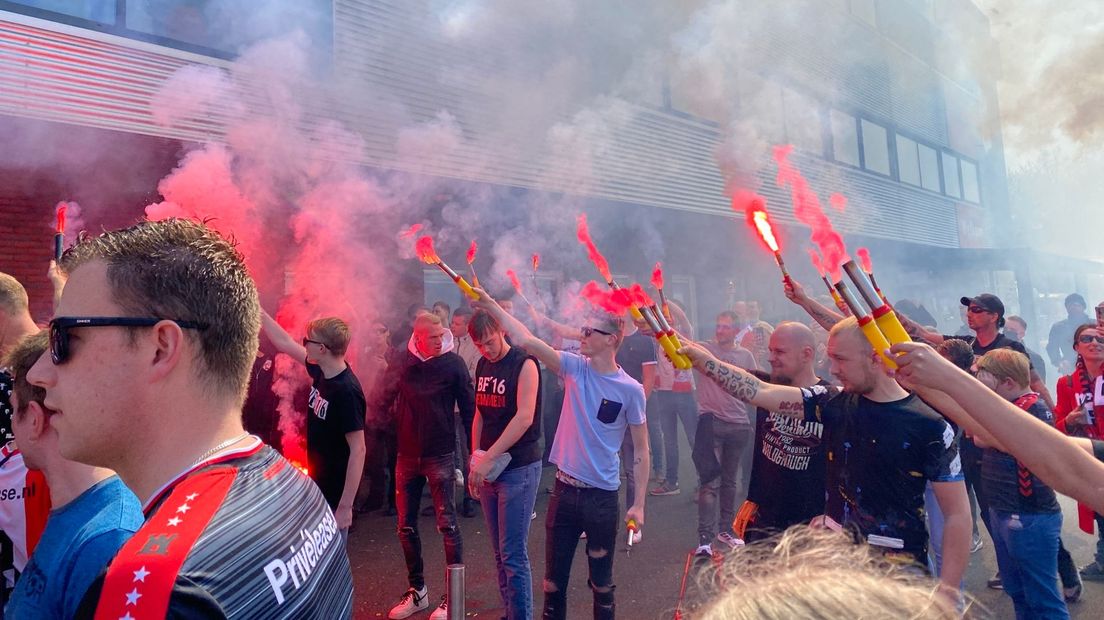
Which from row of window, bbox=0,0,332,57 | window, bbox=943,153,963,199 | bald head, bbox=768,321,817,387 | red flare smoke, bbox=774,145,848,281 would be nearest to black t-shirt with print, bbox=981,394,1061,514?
bald head, bbox=768,321,817,387

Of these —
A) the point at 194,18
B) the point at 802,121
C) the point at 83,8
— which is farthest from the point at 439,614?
the point at 802,121

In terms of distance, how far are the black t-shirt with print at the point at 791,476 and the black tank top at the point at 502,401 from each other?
4.43 feet

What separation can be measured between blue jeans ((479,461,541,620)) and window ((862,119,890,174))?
1287 cm

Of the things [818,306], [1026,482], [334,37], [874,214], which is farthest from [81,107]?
[874,214]

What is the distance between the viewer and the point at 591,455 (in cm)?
343

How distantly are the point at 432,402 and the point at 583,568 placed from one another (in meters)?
1.85

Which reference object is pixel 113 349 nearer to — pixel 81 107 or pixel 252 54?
pixel 81 107

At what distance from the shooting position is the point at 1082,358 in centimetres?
479

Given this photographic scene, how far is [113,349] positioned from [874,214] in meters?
15.3

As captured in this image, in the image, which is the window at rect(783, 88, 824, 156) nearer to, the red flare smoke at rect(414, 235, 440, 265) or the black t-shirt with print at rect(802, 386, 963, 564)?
the red flare smoke at rect(414, 235, 440, 265)

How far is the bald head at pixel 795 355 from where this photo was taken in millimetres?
3428

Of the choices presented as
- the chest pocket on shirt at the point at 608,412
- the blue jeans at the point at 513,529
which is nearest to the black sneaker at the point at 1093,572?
the chest pocket on shirt at the point at 608,412

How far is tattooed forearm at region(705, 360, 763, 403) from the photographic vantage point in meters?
3.17

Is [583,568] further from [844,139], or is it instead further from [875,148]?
[875,148]
